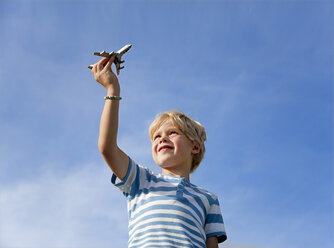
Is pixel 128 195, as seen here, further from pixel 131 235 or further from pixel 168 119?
pixel 168 119

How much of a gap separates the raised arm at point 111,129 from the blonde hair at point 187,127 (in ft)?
2.98

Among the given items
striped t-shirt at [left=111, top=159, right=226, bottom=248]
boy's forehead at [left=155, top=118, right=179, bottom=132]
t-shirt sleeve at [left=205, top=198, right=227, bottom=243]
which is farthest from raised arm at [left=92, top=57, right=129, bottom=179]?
t-shirt sleeve at [left=205, top=198, right=227, bottom=243]

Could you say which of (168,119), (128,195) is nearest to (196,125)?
(168,119)

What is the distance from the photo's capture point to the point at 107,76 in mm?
3746

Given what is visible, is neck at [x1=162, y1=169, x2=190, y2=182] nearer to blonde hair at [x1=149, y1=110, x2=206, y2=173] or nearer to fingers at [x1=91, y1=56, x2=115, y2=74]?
blonde hair at [x1=149, y1=110, x2=206, y2=173]

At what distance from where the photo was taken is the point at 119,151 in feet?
12.0

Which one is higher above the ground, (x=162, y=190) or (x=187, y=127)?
(x=187, y=127)

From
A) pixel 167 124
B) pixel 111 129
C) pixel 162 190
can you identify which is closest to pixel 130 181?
pixel 162 190

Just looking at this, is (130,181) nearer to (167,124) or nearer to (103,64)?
(167,124)

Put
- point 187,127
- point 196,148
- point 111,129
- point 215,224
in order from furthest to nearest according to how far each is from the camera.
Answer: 1. point 196,148
2. point 187,127
3. point 215,224
4. point 111,129

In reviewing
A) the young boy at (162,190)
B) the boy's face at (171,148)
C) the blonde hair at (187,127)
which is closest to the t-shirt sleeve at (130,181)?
the young boy at (162,190)

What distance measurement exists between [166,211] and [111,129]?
0.86m

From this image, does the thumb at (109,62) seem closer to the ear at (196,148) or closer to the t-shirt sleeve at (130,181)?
the t-shirt sleeve at (130,181)

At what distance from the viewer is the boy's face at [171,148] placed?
167 inches
